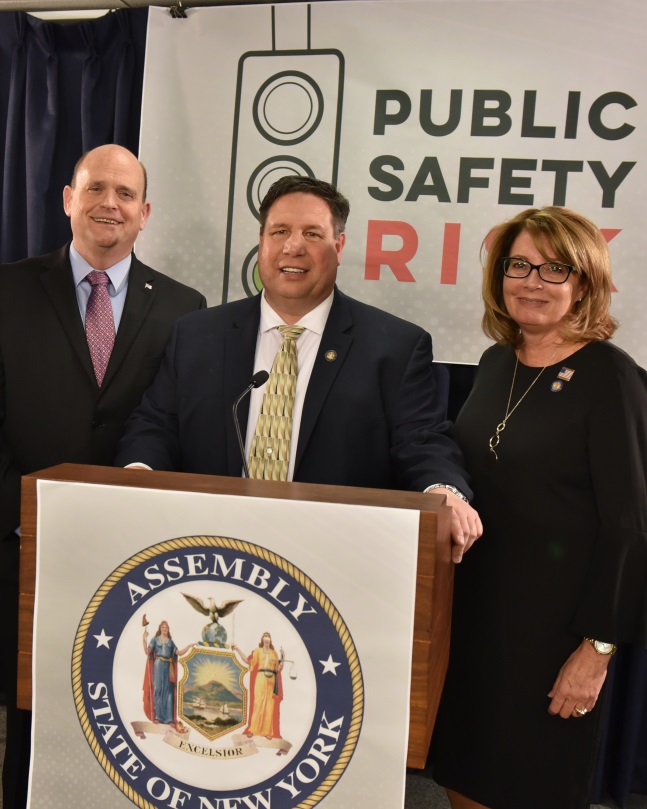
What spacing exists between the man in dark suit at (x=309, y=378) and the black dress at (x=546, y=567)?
0.72 ft

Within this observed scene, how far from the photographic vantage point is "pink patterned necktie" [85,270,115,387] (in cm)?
231

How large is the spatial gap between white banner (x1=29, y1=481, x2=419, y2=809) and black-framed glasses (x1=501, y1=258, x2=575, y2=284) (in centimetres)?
99

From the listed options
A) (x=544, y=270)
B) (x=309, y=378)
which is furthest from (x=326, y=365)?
(x=544, y=270)

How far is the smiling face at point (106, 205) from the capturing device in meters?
2.41

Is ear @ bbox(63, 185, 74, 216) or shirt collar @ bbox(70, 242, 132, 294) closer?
shirt collar @ bbox(70, 242, 132, 294)

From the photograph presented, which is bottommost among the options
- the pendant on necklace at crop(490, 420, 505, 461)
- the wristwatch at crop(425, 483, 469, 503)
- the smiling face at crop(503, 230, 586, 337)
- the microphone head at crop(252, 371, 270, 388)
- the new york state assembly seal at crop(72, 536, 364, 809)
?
the new york state assembly seal at crop(72, 536, 364, 809)

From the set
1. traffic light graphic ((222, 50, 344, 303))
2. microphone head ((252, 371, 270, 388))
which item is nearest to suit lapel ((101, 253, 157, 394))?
traffic light graphic ((222, 50, 344, 303))

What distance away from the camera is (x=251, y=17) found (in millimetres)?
3018

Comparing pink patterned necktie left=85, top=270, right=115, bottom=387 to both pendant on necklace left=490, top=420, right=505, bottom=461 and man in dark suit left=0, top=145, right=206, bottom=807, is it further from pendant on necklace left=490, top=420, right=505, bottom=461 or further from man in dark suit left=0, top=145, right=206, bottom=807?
pendant on necklace left=490, top=420, right=505, bottom=461

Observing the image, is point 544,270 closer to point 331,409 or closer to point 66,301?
point 331,409

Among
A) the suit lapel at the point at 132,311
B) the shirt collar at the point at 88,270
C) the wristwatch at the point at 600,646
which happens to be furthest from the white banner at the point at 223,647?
the shirt collar at the point at 88,270

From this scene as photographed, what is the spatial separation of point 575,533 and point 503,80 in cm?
166

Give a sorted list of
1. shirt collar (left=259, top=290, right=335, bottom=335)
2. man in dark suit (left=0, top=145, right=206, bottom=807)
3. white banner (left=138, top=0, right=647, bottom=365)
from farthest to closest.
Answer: white banner (left=138, top=0, right=647, bottom=365)
man in dark suit (left=0, top=145, right=206, bottom=807)
shirt collar (left=259, top=290, right=335, bottom=335)

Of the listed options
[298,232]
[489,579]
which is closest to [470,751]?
[489,579]
